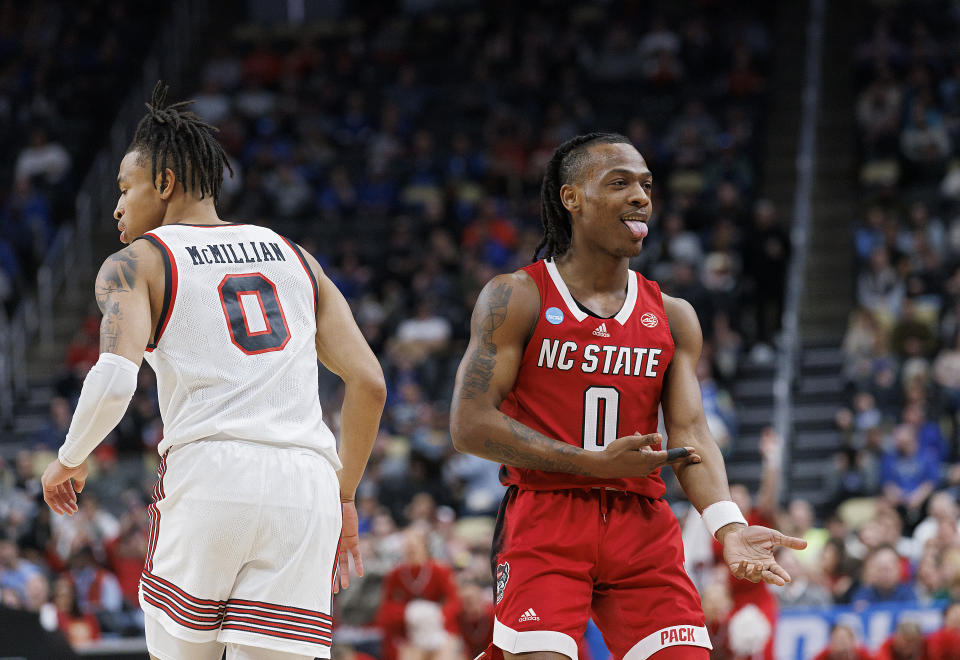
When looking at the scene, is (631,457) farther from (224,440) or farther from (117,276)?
(117,276)

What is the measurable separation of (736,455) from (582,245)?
10351 mm

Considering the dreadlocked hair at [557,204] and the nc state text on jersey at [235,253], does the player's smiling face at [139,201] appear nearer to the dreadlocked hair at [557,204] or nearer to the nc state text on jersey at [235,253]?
the nc state text on jersey at [235,253]

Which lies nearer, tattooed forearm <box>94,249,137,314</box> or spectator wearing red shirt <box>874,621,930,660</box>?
tattooed forearm <box>94,249,137,314</box>

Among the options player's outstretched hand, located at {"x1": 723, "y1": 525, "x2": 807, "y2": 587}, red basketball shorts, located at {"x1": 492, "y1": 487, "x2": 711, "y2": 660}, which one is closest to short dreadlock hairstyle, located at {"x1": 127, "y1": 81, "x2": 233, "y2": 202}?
red basketball shorts, located at {"x1": 492, "y1": 487, "x2": 711, "y2": 660}

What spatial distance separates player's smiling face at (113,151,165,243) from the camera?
4.69 metres

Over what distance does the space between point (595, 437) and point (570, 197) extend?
94 cm

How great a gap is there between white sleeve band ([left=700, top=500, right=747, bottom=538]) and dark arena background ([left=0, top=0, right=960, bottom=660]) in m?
5.13

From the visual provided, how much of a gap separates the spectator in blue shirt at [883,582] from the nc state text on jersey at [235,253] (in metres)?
7.14

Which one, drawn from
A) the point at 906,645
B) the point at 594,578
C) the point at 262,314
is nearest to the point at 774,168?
the point at 906,645

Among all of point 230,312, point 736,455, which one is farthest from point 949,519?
point 230,312

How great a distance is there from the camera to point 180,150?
15.5 feet

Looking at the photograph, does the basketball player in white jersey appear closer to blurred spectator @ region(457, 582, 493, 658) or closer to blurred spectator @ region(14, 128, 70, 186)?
blurred spectator @ region(457, 582, 493, 658)

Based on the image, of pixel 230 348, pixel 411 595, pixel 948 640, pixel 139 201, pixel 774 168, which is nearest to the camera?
pixel 230 348

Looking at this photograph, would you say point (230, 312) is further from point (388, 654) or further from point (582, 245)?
point (388, 654)
